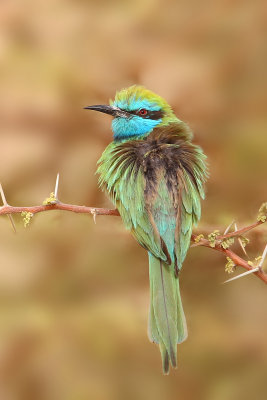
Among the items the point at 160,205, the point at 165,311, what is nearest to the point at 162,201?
the point at 160,205

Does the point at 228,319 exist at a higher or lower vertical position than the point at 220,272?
lower

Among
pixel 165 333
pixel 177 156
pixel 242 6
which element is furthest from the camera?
pixel 242 6

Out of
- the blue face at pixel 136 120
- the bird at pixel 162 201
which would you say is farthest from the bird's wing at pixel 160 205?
the blue face at pixel 136 120

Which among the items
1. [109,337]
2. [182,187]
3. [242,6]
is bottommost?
[109,337]

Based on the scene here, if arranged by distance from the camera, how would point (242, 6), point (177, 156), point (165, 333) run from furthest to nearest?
point (242, 6) < point (177, 156) < point (165, 333)

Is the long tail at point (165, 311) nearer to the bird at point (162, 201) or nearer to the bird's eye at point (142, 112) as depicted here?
the bird at point (162, 201)

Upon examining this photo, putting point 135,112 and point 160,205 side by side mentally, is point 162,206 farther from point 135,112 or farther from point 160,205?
point 135,112

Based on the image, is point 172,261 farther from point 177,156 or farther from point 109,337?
point 109,337

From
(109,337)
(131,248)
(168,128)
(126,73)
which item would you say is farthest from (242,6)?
(109,337)
